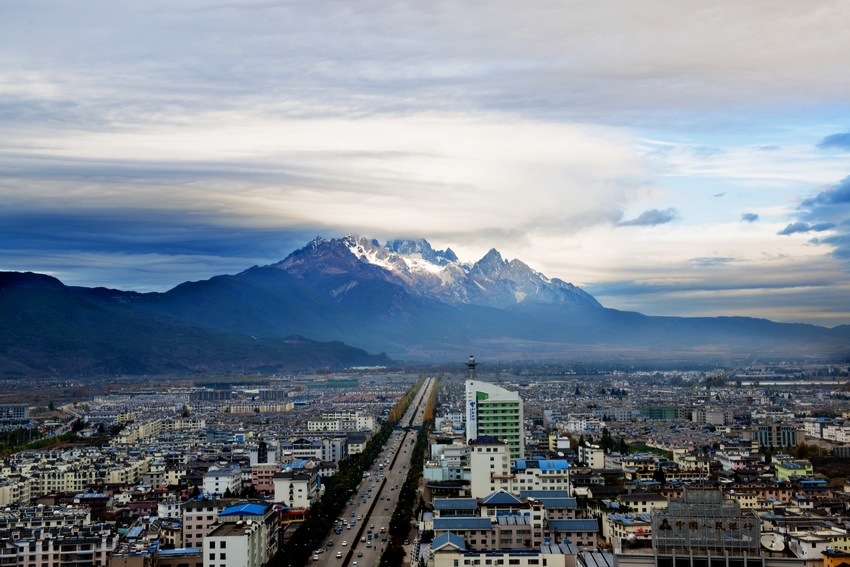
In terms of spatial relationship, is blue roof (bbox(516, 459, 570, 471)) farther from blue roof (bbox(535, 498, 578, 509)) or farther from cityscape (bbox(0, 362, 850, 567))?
blue roof (bbox(535, 498, 578, 509))

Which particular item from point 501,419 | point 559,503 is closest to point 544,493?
point 559,503

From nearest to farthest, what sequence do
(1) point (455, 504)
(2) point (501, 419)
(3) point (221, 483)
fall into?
(1) point (455, 504), (3) point (221, 483), (2) point (501, 419)

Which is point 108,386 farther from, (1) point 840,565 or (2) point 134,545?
(1) point 840,565

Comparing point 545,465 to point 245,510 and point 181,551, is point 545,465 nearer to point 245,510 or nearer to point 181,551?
point 245,510

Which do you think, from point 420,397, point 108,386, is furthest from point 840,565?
point 108,386

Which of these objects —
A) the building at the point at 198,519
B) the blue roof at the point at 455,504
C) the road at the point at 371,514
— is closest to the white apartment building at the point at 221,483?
the road at the point at 371,514

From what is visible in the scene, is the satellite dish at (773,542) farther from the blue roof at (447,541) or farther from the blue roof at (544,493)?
the blue roof at (544,493)
